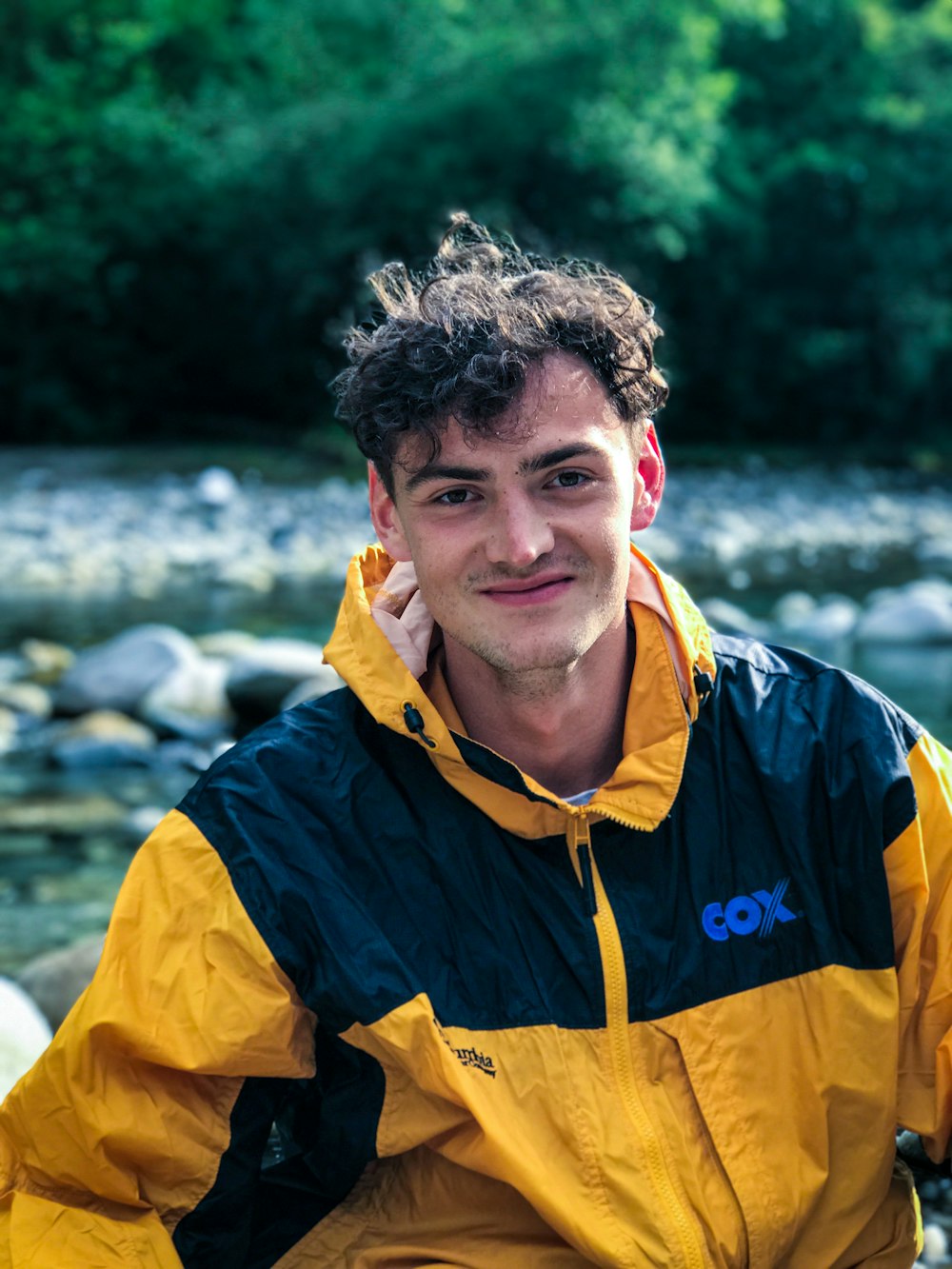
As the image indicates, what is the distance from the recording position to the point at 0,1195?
217 cm

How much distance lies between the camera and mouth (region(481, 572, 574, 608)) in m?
2.28

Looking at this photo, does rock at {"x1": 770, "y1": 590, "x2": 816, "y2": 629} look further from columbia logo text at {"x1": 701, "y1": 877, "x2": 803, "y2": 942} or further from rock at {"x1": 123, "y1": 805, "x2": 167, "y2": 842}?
columbia logo text at {"x1": 701, "y1": 877, "x2": 803, "y2": 942}

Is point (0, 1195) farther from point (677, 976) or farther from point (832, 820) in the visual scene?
point (832, 820)

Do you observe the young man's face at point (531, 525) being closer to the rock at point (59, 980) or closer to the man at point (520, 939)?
the man at point (520, 939)

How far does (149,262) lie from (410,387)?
2402cm

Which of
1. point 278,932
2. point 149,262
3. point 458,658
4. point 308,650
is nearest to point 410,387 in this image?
point 458,658

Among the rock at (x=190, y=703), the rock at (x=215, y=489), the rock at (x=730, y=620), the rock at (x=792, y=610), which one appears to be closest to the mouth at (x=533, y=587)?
the rock at (x=190, y=703)

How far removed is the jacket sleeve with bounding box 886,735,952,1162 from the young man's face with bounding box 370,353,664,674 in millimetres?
534

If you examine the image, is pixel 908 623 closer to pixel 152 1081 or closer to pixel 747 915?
pixel 747 915

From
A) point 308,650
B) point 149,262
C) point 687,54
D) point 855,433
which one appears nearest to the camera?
point 308,650

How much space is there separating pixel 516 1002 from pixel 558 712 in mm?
462

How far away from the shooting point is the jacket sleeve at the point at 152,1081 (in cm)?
209

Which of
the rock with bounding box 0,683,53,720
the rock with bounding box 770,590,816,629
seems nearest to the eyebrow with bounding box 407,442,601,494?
the rock with bounding box 0,683,53,720

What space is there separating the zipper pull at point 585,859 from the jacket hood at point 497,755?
0.02 meters
